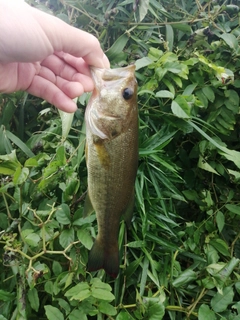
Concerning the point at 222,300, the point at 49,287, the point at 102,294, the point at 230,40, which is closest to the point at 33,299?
the point at 49,287

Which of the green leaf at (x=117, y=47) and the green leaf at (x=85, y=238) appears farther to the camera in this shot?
the green leaf at (x=117, y=47)

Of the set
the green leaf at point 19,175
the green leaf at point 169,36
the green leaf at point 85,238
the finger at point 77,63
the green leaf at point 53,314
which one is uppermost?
the green leaf at point 169,36

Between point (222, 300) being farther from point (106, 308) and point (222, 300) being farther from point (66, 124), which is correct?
point (66, 124)

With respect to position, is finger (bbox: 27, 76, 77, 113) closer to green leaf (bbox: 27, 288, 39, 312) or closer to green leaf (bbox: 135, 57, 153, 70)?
green leaf (bbox: 135, 57, 153, 70)

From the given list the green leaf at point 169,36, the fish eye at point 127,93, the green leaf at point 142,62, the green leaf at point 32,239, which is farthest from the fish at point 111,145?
the green leaf at point 169,36

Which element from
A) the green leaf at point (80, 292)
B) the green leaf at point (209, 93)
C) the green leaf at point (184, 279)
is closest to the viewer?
the green leaf at point (80, 292)

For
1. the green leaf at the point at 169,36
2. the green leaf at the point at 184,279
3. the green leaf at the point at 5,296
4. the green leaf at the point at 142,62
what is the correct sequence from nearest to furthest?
the green leaf at the point at 5,296 → the green leaf at the point at 184,279 → the green leaf at the point at 142,62 → the green leaf at the point at 169,36

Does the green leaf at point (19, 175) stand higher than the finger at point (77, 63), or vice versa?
the finger at point (77, 63)

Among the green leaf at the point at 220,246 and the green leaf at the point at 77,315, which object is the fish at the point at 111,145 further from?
the green leaf at the point at 220,246
